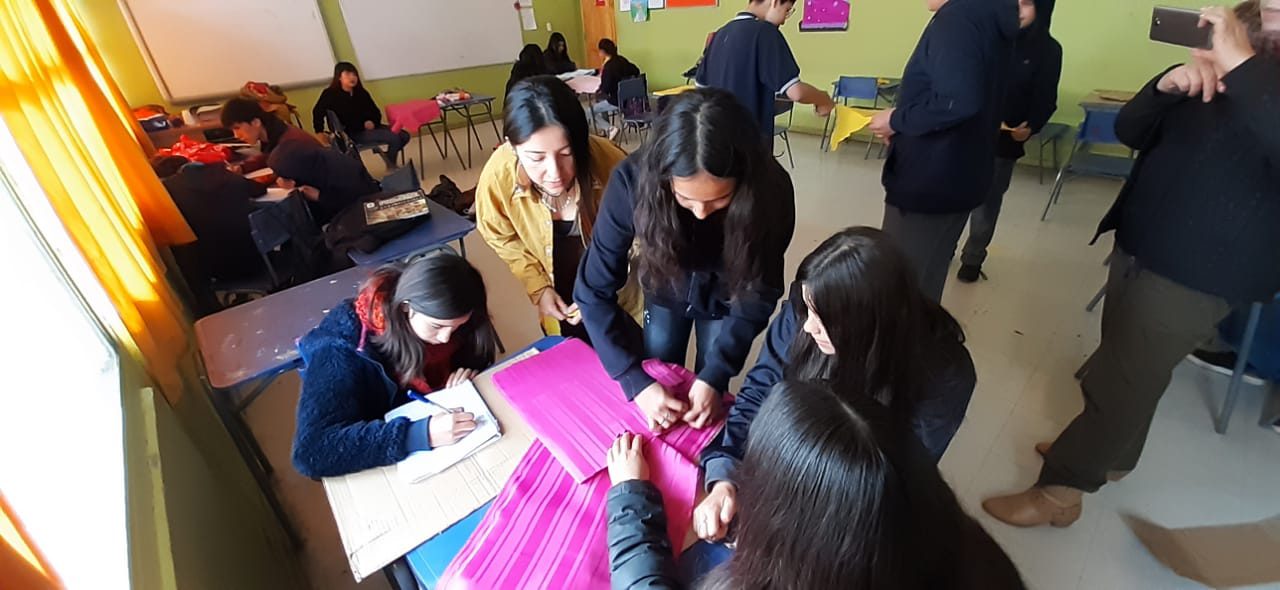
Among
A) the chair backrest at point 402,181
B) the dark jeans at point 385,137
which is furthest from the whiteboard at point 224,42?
the chair backrest at point 402,181

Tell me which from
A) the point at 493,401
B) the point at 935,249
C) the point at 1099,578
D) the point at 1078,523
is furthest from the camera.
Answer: the point at 935,249

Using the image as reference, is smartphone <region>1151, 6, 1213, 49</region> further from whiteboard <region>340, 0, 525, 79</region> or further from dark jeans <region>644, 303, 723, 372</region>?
whiteboard <region>340, 0, 525, 79</region>

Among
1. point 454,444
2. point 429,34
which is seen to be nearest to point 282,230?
point 454,444

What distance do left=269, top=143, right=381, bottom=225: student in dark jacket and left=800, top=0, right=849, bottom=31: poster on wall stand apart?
14.5ft

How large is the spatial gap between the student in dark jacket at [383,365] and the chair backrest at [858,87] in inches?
180

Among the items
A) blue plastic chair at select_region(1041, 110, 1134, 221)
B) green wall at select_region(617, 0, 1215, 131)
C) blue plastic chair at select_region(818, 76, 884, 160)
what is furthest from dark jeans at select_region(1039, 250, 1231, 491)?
blue plastic chair at select_region(818, 76, 884, 160)

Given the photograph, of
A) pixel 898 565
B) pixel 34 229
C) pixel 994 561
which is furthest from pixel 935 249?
pixel 34 229

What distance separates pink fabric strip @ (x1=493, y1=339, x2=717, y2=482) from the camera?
3.36 ft

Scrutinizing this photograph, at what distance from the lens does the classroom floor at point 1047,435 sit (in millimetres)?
1596

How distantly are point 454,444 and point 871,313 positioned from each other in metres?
0.79

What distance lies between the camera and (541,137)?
4.41 feet

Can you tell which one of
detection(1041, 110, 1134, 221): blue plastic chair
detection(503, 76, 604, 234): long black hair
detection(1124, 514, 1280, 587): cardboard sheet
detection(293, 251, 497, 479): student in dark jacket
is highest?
detection(503, 76, 604, 234): long black hair

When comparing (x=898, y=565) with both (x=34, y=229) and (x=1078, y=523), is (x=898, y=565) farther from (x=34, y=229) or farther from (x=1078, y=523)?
(x=1078, y=523)

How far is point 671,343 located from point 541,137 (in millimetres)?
624
